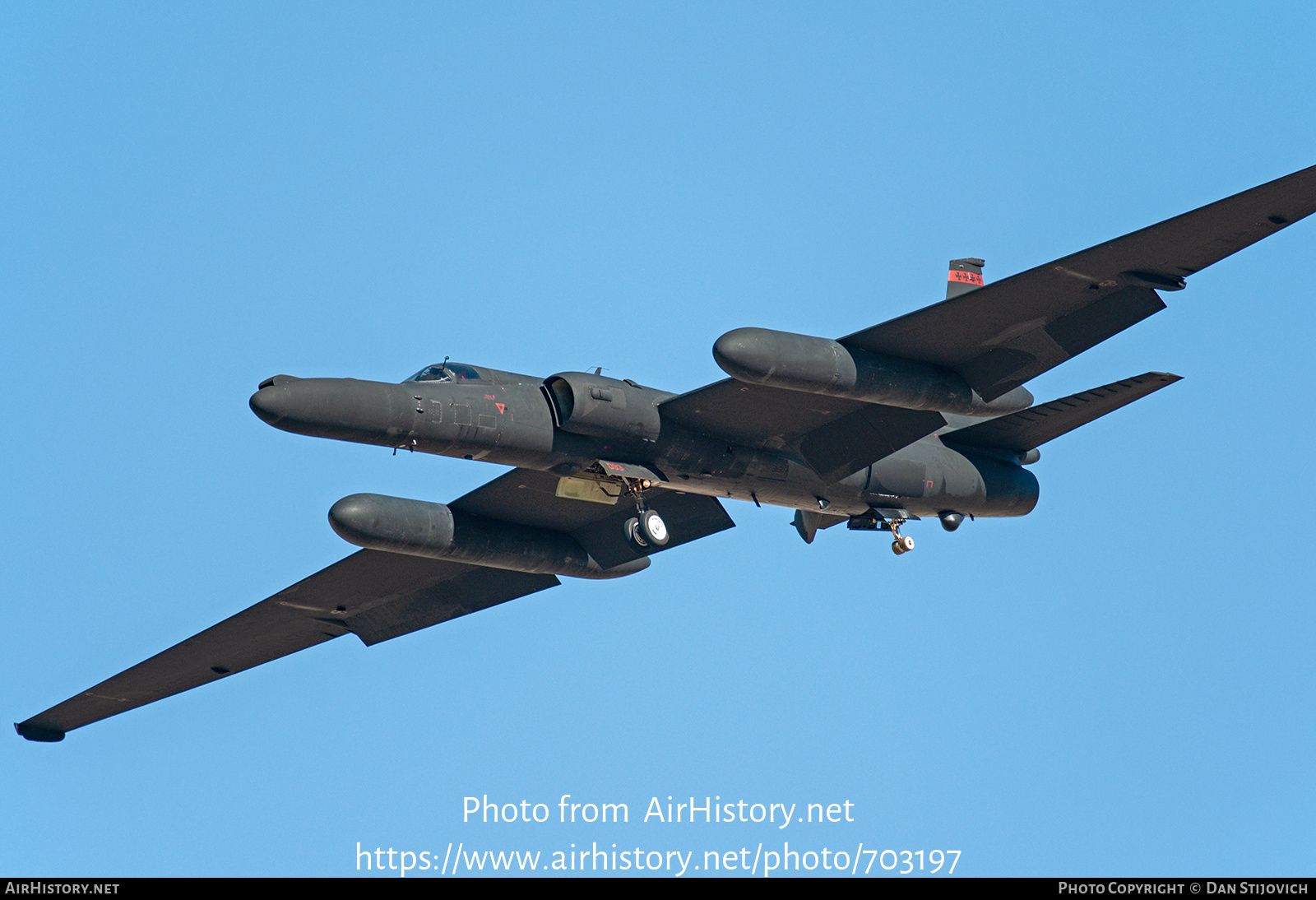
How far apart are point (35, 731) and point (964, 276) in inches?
793

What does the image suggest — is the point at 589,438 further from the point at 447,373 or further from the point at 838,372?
the point at 838,372

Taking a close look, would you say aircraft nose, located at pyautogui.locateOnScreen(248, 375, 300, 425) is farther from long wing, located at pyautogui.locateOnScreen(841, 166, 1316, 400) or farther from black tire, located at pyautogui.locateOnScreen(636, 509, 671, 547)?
long wing, located at pyautogui.locateOnScreen(841, 166, 1316, 400)

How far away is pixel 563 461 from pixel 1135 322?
9119 millimetres

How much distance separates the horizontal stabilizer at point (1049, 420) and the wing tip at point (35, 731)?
18531 millimetres

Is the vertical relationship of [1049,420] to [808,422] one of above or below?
above

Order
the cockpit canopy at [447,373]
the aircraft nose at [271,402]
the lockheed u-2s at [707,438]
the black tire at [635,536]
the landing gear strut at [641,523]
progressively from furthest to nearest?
the black tire at [635,536] < the landing gear strut at [641,523] < the cockpit canopy at [447,373] < the lockheed u-2s at [707,438] < the aircraft nose at [271,402]

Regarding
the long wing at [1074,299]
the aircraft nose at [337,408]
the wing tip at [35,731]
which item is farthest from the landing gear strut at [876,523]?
the wing tip at [35,731]

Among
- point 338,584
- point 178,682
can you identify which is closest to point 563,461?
point 338,584

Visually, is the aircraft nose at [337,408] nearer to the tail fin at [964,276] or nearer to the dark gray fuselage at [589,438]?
the dark gray fuselage at [589,438]

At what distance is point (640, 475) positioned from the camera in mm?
26984

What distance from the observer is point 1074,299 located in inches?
1024

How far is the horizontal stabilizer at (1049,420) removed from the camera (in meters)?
29.5

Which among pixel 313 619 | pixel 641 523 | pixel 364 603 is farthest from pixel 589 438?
pixel 313 619

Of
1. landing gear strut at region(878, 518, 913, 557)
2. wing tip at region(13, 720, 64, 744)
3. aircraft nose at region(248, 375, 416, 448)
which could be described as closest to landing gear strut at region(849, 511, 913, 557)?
landing gear strut at region(878, 518, 913, 557)
